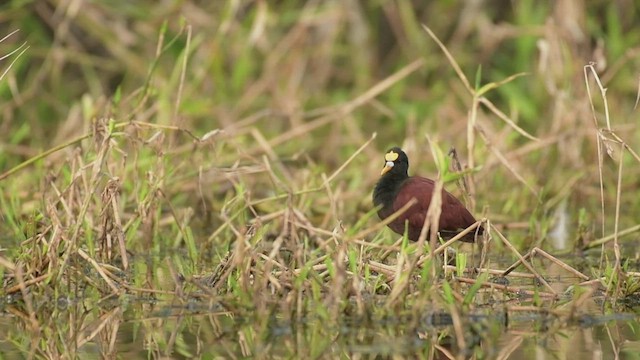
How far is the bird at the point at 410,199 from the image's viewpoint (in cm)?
578

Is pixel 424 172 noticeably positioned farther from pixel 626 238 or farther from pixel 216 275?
pixel 216 275

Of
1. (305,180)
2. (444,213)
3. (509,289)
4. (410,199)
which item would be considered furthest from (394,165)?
(305,180)

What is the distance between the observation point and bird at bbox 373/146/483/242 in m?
5.78

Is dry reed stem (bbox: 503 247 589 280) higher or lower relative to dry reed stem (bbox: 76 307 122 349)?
higher

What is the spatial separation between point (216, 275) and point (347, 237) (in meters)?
0.73

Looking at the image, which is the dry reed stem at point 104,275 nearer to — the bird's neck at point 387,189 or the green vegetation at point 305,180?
the green vegetation at point 305,180

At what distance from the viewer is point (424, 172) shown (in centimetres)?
893

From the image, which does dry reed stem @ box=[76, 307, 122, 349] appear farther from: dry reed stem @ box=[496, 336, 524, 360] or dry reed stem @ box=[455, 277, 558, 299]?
dry reed stem @ box=[496, 336, 524, 360]

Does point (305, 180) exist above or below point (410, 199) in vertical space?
below

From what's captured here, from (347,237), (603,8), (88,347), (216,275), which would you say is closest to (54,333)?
(88,347)

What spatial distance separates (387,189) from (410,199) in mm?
265

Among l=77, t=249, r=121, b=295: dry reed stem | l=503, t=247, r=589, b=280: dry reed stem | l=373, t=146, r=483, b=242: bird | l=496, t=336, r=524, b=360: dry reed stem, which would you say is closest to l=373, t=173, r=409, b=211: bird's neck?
l=373, t=146, r=483, b=242: bird

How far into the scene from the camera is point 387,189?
609cm

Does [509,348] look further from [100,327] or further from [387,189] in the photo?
[387,189]
